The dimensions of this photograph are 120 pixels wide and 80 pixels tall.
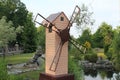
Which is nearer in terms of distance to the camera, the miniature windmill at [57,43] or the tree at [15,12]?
the miniature windmill at [57,43]

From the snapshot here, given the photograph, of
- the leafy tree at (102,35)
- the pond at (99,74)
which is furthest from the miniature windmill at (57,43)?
the leafy tree at (102,35)

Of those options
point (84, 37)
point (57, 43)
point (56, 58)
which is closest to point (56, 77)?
point (56, 58)

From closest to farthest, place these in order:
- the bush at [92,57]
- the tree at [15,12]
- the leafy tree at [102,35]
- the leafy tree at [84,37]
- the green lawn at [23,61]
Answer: the green lawn at [23,61] < the bush at [92,57] < the leafy tree at [84,37] < the tree at [15,12] < the leafy tree at [102,35]

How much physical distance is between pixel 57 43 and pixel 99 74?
18065 mm

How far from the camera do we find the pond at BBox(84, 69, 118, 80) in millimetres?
20584

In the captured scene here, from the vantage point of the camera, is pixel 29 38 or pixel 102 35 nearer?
pixel 29 38

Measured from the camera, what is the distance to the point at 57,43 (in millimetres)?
5059

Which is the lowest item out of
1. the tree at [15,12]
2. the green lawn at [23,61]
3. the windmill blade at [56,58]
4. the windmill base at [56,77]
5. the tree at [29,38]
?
the green lawn at [23,61]

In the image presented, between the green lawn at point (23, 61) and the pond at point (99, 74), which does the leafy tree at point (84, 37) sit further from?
the green lawn at point (23, 61)

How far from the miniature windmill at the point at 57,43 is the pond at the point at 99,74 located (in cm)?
1550

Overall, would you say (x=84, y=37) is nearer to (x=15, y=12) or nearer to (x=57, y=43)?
(x=15, y=12)

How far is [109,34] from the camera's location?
3522 centimetres

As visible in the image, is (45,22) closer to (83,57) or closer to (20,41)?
(83,57)

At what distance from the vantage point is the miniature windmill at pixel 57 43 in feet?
16.5
